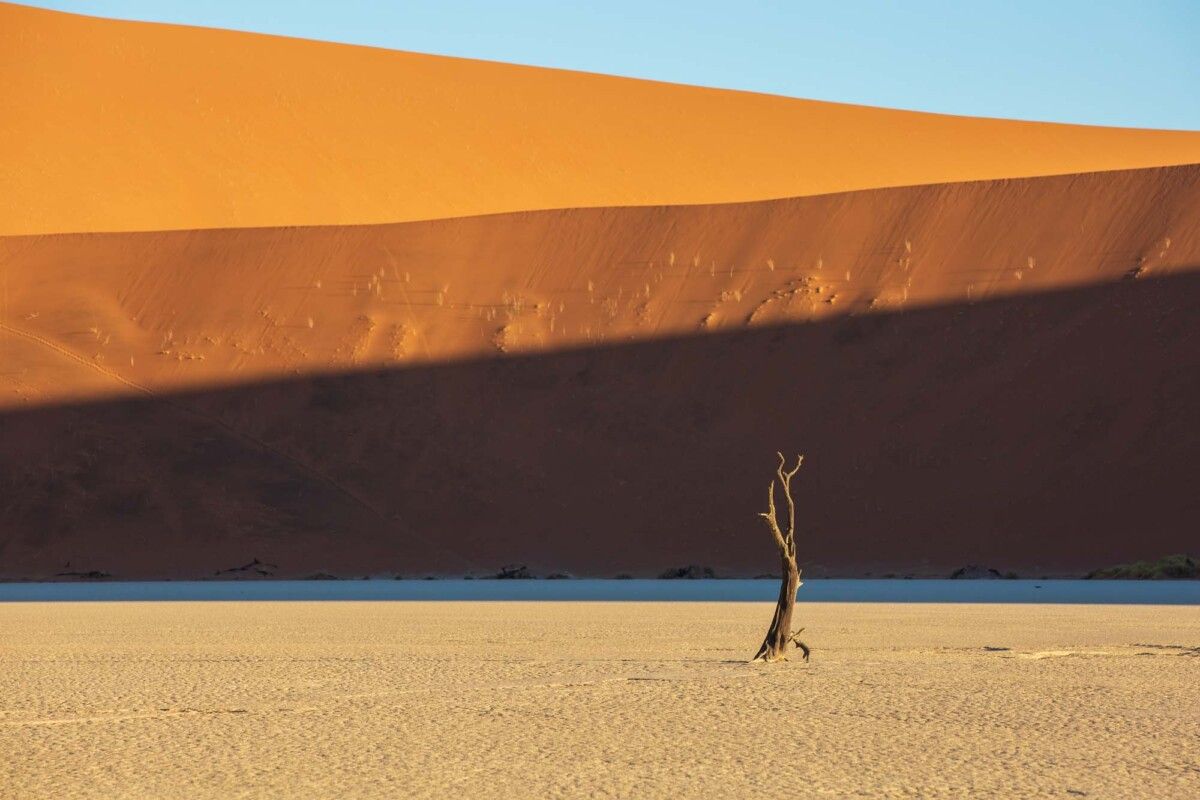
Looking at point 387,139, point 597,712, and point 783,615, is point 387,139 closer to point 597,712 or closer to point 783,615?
point 783,615

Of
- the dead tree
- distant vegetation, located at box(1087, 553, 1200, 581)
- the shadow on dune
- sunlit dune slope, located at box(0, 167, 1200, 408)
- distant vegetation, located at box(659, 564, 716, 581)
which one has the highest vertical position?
sunlit dune slope, located at box(0, 167, 1200, 408)

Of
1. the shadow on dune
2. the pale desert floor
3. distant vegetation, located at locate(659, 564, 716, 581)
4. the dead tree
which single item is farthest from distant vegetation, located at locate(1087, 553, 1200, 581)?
the dead tree

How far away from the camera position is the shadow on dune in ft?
109

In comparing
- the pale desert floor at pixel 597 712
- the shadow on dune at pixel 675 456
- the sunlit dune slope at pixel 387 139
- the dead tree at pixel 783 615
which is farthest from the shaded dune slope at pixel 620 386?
the dead tree at pixel 783 615

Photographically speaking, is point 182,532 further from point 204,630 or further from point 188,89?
point 188,89

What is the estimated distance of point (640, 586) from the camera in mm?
28453

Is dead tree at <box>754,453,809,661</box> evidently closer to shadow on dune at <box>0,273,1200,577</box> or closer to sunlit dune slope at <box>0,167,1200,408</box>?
shadow on dune at <box>0,273,1200,577</box>

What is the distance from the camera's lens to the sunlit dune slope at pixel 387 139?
2068 inches

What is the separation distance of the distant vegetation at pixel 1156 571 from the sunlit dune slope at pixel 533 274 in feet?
30.7

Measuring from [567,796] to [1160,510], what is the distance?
27.3m

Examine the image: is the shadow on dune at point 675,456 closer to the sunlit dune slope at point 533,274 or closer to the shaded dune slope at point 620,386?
the shaded dune slope at point 620,386

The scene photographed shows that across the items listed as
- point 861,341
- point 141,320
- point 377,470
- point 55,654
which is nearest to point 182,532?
point 377,470

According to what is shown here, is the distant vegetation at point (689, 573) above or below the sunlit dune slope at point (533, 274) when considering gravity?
below

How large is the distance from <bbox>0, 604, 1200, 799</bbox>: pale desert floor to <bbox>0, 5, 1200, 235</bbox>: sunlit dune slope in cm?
3728
